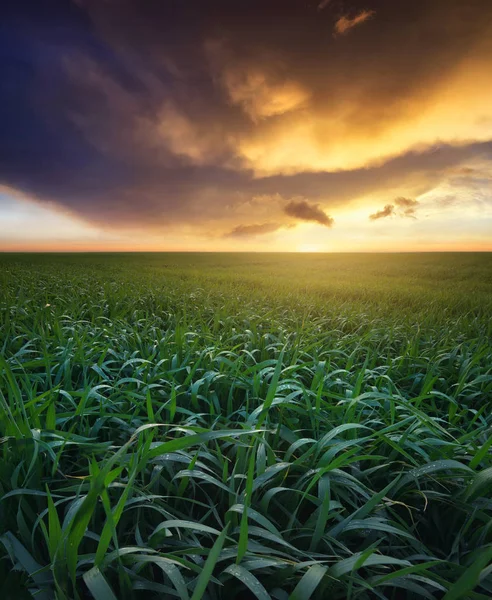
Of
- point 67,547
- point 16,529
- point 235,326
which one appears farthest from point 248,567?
point 235,326

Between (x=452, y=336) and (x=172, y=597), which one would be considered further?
(x=452, y=336)

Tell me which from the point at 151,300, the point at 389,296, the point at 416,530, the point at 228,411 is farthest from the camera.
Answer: the point at 389,296

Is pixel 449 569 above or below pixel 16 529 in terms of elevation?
below

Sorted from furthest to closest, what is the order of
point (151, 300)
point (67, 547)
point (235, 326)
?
point (151, 300) → point (235, 326) → point (67, 547)

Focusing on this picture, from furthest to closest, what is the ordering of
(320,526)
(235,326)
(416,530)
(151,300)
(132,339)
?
(151,300) → (235,326) → (132,339) → (416,530) → (320,526)

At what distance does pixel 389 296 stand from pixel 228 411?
808 cm

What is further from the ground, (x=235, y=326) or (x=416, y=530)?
(x=235, y=326)

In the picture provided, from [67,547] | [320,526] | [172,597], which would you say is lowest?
[172,597]

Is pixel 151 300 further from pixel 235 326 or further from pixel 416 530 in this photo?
pixel 416 530

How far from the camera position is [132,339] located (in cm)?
409

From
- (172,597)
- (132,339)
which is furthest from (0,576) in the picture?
(132,339)

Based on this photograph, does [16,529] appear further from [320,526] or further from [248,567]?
[320,526]

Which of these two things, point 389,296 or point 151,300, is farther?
point 389,296

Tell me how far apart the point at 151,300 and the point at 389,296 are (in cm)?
646
